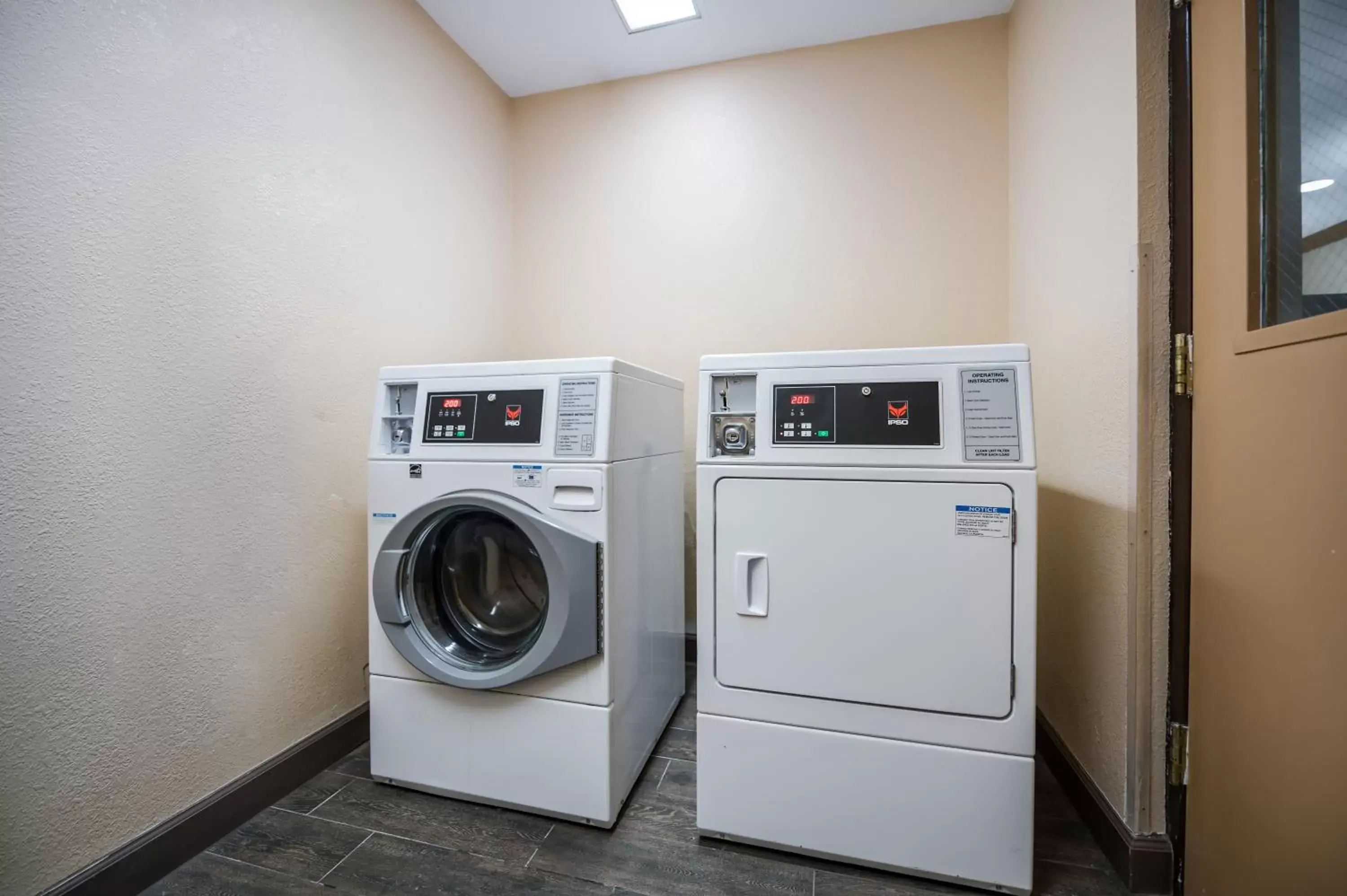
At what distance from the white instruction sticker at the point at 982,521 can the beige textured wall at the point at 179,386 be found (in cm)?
168

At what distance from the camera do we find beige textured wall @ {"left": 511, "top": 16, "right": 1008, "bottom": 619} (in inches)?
79.1

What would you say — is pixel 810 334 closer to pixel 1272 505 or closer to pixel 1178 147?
pixel 1178 147

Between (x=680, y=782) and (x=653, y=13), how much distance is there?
8.37ft

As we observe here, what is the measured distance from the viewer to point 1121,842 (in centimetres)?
117

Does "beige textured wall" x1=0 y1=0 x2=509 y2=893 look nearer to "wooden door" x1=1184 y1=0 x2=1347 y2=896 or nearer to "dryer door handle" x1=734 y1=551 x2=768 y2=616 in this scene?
"dryer door handle" x1=734 y1=551 x2=768 y2=616

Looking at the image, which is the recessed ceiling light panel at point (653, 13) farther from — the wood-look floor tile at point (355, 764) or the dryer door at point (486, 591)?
the wood-look floor tile at point (355, 764)

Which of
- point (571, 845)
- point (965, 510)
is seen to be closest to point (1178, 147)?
point (965, 510)

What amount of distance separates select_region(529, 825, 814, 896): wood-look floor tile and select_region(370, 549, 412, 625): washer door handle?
2.16 feet

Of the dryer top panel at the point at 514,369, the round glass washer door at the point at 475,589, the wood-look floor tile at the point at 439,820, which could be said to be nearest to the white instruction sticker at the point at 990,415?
the dryer top panel at the point at 514,369

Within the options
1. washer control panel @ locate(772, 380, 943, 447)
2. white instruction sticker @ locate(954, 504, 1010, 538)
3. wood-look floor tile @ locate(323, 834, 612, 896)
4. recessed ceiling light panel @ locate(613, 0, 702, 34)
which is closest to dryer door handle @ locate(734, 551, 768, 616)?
washer control panel @ locate(772, 380, 943, 447)

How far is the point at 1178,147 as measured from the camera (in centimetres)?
111

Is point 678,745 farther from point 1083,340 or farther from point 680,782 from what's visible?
point 1083,340

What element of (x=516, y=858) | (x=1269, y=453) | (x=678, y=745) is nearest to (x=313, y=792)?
(x=516, y=858)

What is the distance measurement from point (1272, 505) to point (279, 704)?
2212 millimetres
